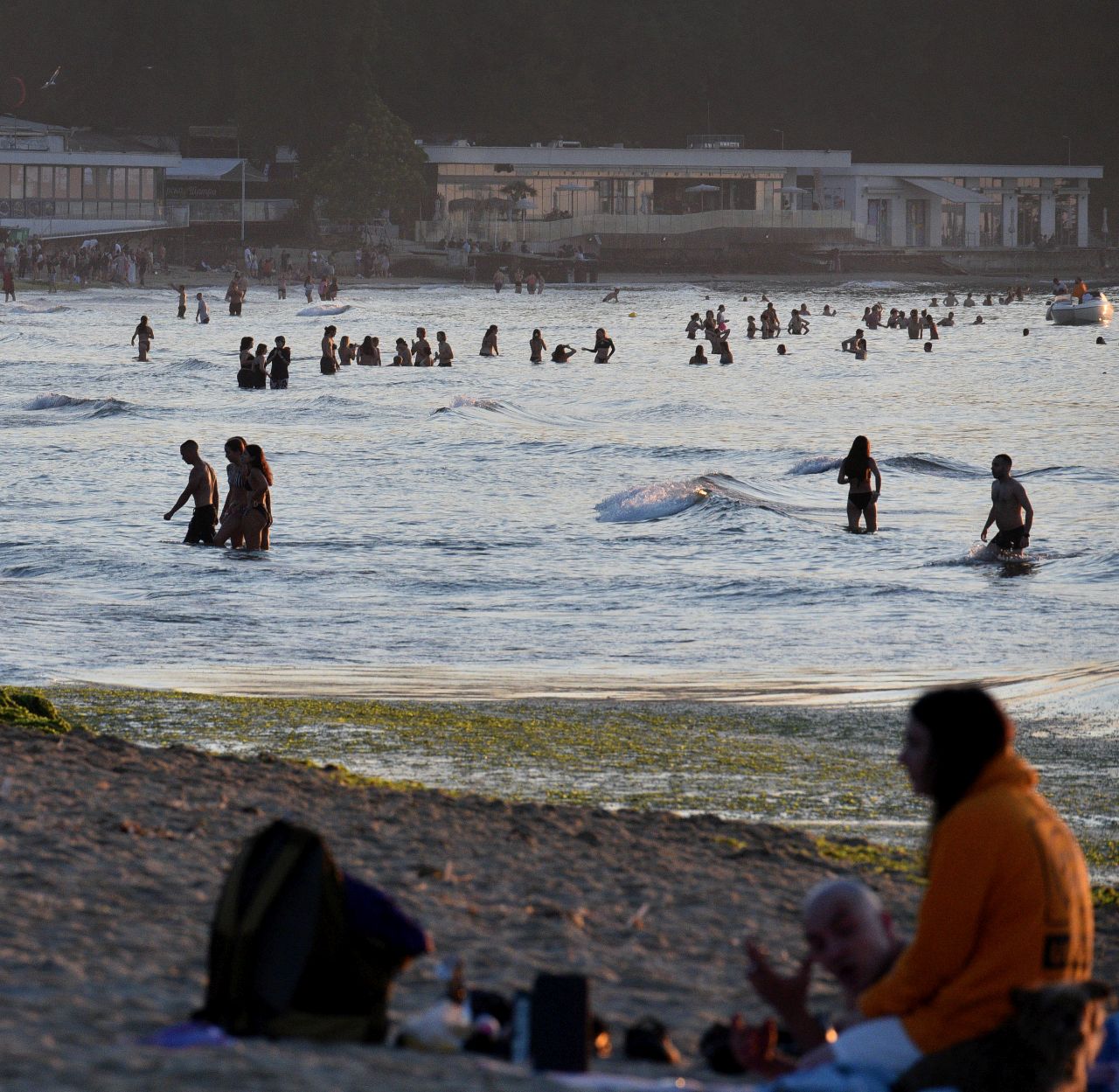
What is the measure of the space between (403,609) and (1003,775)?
10.7 m

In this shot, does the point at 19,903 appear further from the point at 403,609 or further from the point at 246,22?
the point at 246,22

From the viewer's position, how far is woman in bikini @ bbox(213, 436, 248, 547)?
50.3 ft

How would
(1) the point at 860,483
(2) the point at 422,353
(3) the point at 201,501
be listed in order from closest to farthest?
(3) the point at 201,501 < (1) the point at 860,483 < (2) the point at 422,353

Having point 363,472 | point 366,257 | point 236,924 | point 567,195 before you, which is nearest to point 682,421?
point 363,472

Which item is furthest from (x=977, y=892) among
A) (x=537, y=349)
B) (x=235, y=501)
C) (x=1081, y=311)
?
(x=1081, y=311)

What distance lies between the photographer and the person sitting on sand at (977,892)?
3479mm

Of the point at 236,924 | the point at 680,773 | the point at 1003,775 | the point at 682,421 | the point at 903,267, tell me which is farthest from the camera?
the point at 903,267

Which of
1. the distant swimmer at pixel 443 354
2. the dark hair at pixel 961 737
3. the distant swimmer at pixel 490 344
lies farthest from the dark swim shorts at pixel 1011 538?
the distant swimmer at pixel 490 344

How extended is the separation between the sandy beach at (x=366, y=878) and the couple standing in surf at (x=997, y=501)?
31.0ft

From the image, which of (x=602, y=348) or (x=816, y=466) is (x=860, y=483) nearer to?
(x=816, y=466)

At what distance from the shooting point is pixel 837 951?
3.83 m

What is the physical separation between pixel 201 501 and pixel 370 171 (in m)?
66.9

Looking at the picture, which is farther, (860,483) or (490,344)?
(490,344)

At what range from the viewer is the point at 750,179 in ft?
300
